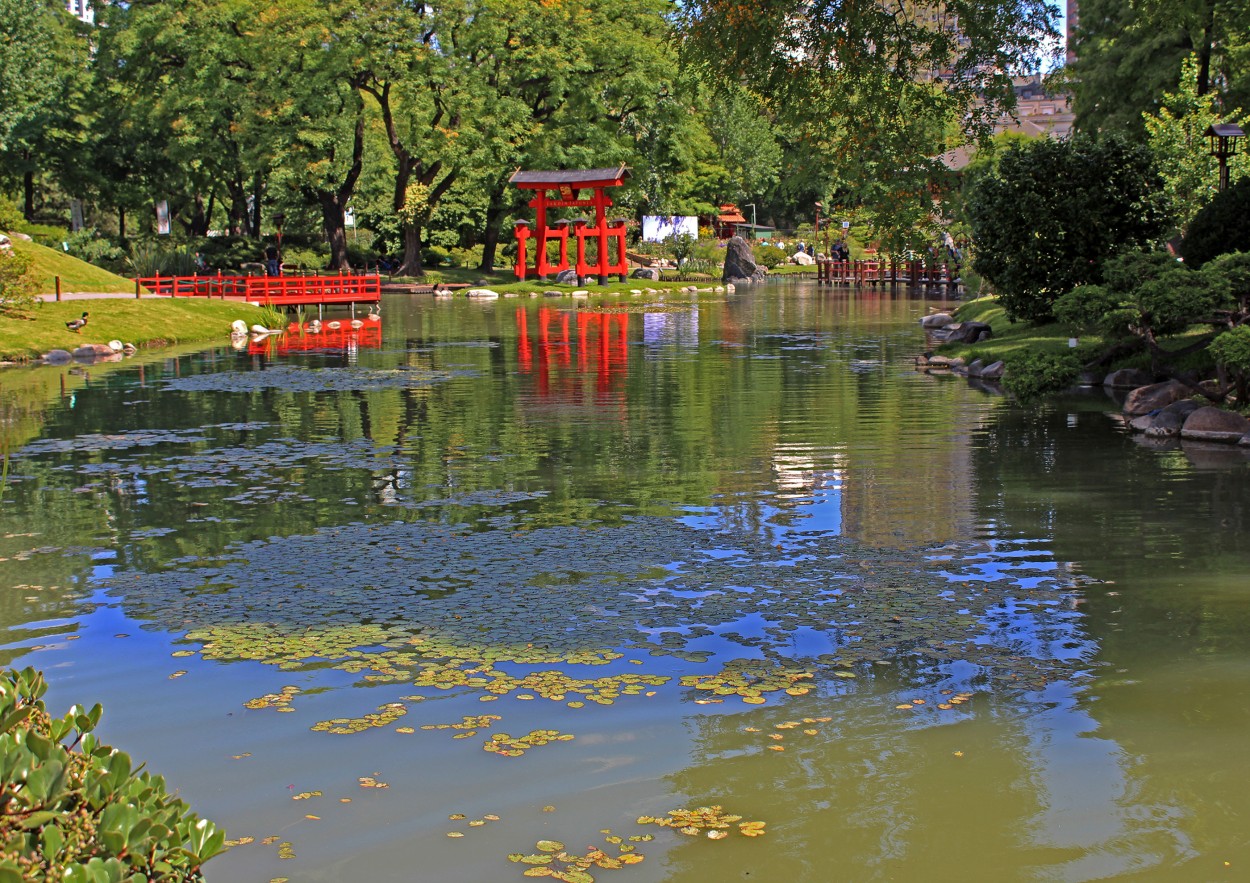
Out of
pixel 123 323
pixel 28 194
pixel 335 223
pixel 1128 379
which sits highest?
pixel 28 194

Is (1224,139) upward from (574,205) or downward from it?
downward

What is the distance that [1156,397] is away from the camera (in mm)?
18359

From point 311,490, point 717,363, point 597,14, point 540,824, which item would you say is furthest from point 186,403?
point 597,14

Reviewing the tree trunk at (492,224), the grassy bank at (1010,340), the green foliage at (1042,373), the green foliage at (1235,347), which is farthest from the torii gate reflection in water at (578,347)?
the tree trunk at (492,224)

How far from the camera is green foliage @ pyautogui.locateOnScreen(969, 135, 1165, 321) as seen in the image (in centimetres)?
2464

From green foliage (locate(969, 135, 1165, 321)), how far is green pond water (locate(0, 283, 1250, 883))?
765 cm

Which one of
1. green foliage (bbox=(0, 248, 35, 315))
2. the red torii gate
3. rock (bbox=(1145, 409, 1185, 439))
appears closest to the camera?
rock (bbox=(1145, 409, 1185, 439))

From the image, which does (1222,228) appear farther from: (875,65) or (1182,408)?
(875,65)

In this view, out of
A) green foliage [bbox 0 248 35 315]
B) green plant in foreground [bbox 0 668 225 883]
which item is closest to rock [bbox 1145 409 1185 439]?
green plant in foreground [bbox 0 668 225 883]

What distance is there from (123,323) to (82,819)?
3261 centimetres

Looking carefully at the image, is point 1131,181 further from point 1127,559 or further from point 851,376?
point 1127,559

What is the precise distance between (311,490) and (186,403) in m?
8.51

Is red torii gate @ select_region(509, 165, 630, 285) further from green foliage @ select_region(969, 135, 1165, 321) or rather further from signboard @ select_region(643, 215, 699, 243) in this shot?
green foliage @ select_region(969, 135, 1165, 321)

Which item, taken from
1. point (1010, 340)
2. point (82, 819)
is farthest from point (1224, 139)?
point (82, 819)
